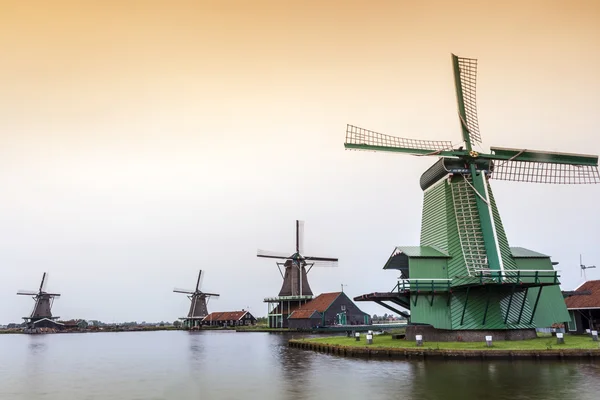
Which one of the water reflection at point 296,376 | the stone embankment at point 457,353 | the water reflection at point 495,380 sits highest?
the stone embankment at point 457,353

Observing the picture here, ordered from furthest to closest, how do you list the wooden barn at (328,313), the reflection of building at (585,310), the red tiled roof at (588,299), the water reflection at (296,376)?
the wooden barn at (328,313)
the reflection of building at (585,310)
the red tiled roof at (588,299)
the water reflection at (296,376)

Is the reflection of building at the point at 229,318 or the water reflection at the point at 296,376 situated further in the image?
the reflection of building at the point at 229,318

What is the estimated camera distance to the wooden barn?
6469 centimetres

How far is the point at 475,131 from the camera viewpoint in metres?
30.2

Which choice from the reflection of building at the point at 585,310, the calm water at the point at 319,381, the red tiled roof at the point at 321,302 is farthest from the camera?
the red tiled roof at the point at 321,302

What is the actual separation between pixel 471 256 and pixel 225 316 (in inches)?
3066

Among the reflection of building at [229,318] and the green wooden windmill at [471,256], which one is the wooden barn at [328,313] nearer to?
the reflection of building at [229,318]

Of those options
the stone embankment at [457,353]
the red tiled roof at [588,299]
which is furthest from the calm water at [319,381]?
the red tiled roof at [588,299]

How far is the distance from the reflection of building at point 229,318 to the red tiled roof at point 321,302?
27.8 metres

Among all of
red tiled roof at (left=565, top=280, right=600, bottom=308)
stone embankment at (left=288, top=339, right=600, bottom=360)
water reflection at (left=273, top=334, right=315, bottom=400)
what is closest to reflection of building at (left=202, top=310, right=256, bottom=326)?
water reflection at (left=273, top=334, right=315, bottom=400)

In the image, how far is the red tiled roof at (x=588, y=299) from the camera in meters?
31.1

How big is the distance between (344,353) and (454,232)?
32.5 feet

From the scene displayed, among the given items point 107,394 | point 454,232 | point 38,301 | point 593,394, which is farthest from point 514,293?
point 38,301

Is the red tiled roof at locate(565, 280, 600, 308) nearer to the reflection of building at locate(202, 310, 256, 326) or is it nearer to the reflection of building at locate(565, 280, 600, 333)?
the reflection of building at locate(565, 280, 600, 333)
